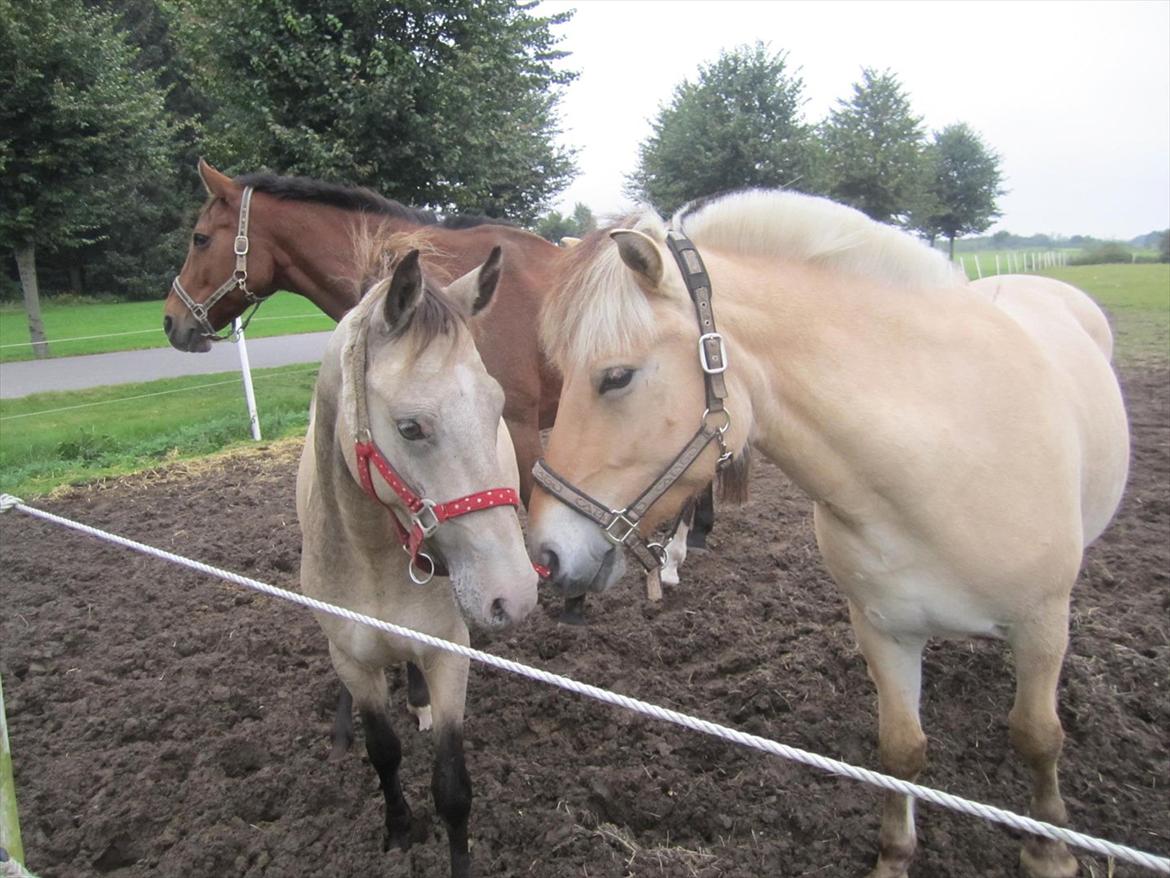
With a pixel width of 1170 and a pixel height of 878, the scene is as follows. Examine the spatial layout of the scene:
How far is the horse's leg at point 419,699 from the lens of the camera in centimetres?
334

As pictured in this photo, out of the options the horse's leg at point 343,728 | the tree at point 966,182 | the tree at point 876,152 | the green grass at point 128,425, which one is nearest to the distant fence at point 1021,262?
the tree at point 966,182

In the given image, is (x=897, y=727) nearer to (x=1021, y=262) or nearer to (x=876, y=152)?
(x=876, y=152)

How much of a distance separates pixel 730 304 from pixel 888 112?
32.3 metres

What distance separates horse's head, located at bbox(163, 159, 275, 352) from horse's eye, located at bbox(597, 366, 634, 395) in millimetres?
3371

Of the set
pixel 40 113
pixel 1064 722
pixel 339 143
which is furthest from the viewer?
pixel 40 113

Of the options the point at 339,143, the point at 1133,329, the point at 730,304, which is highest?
the point at 339,143

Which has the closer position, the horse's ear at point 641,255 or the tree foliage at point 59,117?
the horse's ear at point 641,255

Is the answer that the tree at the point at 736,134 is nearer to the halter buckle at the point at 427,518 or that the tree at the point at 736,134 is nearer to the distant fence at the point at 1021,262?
the halter buckle at the point at 427,518

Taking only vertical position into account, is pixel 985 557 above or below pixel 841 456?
below

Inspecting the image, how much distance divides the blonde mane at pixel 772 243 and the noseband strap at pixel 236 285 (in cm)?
313

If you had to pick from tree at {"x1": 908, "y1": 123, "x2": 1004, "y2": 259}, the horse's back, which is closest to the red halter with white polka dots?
the horse's back

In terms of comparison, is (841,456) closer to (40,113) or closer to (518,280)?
(518,280)

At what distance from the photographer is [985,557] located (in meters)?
1.96

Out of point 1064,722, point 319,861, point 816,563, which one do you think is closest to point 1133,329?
point 816,563
